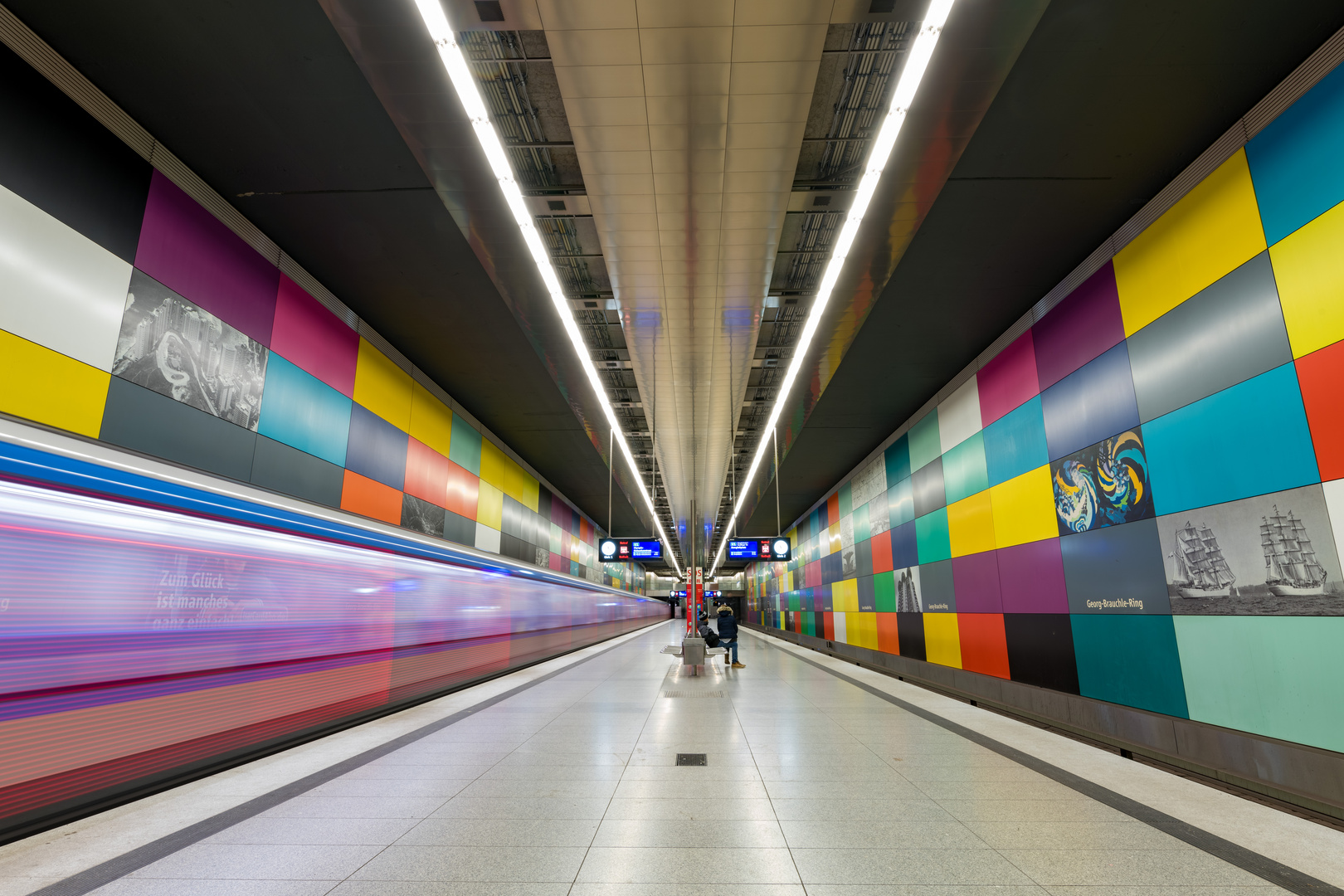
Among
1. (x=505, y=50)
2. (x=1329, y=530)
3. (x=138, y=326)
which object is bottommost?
(x=1329, y=530)

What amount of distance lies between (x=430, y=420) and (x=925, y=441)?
8.37 meters

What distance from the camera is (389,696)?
20.9ft

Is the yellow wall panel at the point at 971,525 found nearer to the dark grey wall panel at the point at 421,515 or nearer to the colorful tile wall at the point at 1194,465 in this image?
the colorful tile wall at the point at 1194,465

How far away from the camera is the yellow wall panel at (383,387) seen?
25.9ft

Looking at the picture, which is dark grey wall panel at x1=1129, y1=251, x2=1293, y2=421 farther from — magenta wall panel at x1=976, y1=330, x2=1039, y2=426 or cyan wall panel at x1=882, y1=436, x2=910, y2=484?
cyan wall panel at x1=882, y1=436, x2=910, y2=484

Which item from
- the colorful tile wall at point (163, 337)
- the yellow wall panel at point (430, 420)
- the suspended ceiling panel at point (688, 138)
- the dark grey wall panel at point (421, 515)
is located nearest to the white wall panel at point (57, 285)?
the colorful tile wall at point (163, 337)

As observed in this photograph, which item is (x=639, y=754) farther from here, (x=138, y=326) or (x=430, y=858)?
(x=138, y=326)

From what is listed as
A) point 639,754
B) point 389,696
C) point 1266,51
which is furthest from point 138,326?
point 1266,51

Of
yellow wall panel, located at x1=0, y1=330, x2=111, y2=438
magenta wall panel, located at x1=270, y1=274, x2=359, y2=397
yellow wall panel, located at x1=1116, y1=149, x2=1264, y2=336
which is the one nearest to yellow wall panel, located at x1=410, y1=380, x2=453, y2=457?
magenta wall panel, located at x1=270, y1=274, x2=359, y2=397

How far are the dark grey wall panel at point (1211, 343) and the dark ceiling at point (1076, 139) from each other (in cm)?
109

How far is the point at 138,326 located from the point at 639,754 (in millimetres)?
4907

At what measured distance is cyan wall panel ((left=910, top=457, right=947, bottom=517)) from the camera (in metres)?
10.5

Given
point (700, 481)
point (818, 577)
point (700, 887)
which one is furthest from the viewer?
point (818, 577)

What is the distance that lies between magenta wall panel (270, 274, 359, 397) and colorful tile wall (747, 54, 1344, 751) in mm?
8044
